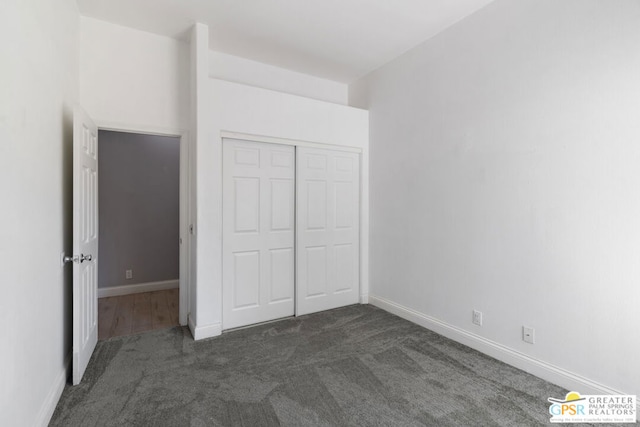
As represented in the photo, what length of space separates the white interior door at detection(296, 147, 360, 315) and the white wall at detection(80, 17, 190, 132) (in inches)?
54.9

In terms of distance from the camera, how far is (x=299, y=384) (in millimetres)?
2178

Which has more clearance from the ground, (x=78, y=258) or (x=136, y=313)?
(x=78, y=258)

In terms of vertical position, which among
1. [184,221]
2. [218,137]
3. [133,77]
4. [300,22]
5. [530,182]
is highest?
[300,22]

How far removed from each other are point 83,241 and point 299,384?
190 centimetres

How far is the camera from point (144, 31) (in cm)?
299

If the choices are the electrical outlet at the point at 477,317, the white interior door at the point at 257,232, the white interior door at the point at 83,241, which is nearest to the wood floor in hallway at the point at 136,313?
the white interior door at the point at 83,241

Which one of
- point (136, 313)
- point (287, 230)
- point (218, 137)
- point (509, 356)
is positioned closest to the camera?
point (509, 356)

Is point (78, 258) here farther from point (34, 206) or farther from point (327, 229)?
point (327, 229)

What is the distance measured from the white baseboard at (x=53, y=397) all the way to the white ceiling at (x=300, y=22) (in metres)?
2.86

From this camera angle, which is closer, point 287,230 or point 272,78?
point 287,230

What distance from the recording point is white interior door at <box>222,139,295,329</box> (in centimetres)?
310

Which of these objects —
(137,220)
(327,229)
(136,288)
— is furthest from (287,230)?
(136,288)

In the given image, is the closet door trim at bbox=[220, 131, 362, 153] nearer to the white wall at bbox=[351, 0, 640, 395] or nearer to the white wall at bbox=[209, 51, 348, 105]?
the white wall at bbox=[351, 0, 640, 395]

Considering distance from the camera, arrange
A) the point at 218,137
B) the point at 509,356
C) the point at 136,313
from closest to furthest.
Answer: the point at 509,356 < the point at 218,137 < the point at 136,313
